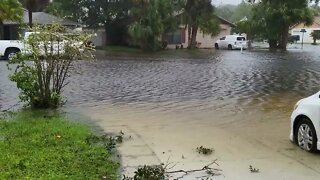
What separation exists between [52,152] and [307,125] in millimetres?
3847

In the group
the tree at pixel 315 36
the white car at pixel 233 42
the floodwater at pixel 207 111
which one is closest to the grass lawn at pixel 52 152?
the floodwater at pixel 207 111

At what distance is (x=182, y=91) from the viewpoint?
15.4 m

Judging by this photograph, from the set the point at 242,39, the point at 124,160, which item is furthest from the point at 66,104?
Answer: the point at 242,39

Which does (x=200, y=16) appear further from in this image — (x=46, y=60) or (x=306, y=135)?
(x=306, y=135)

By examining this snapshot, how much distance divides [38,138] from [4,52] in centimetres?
2225

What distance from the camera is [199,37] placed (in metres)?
58.5

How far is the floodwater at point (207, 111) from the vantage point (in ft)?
23.3

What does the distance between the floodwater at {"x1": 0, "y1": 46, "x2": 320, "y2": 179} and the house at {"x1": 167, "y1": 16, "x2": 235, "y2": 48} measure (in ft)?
102

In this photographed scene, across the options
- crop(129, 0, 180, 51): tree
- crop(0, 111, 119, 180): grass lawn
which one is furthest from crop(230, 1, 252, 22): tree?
crop(0, 111, 119, 180): grass lawn

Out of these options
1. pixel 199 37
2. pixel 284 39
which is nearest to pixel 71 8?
pixel 199 37

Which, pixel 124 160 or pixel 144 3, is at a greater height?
pixel 144 3

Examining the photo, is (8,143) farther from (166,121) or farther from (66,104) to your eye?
(66,104)

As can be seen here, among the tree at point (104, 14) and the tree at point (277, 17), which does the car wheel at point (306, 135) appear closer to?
the tree at point (277, 17)

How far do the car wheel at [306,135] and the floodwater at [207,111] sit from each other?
5.9 inches
